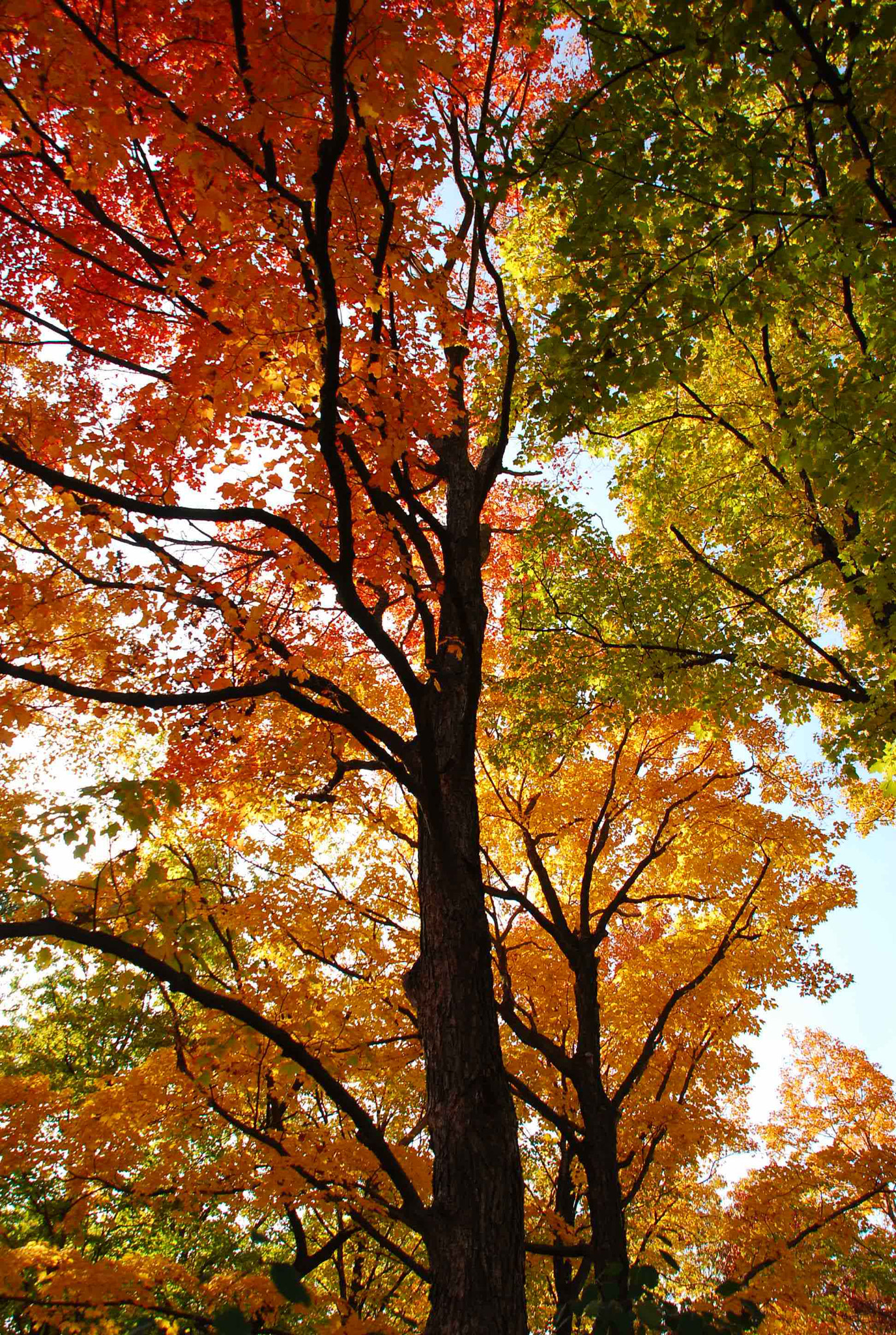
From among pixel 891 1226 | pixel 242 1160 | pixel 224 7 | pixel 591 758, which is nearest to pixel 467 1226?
pixel 242 1160

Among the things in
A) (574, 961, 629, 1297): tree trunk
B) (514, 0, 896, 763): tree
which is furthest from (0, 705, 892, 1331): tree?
(514, 0, 896, 763): tree

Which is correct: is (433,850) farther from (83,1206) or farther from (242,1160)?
(83,1206)

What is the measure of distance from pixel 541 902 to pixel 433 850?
6494 mm

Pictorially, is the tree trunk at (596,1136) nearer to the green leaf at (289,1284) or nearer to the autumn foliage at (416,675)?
the autumn foliage at (416,675)

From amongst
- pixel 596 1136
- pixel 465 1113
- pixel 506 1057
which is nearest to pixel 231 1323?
pixel 465 1113

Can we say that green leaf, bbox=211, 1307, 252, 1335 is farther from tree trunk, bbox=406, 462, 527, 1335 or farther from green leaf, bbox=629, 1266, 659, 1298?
tree trunk, bbox=406, 462, 527, 1335

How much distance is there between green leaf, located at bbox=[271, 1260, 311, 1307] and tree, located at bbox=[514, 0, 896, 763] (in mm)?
4054

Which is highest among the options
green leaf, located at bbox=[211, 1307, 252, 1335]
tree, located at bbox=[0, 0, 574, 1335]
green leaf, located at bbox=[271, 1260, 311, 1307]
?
tree, located at bbox=[0, 0, 574, 1335]

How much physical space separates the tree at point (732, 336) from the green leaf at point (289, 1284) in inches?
160

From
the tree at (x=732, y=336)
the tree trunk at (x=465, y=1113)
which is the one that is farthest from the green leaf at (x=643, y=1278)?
the tree at (x=732, y=336)

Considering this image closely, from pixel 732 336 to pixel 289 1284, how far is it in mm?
8157

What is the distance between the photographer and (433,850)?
4.20m

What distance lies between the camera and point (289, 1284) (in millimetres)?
1583

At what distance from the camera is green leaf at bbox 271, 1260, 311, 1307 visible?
4.96 ft
